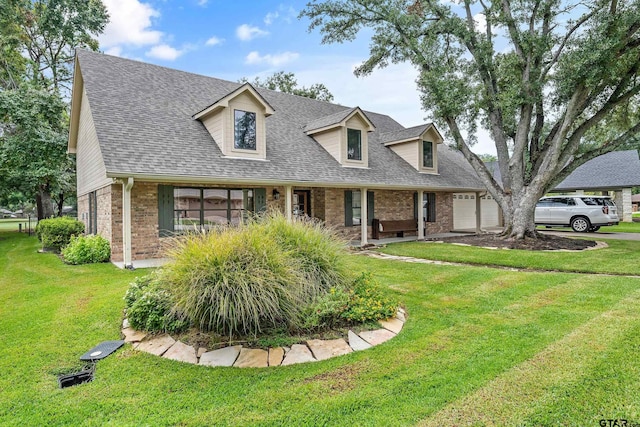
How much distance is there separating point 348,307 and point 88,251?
786cm

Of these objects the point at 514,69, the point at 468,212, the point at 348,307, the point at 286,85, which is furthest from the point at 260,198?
the point at 286,85

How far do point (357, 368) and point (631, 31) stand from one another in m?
12.2

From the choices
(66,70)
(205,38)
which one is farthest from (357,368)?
(66,70)

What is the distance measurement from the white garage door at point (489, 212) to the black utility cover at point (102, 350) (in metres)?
19.4

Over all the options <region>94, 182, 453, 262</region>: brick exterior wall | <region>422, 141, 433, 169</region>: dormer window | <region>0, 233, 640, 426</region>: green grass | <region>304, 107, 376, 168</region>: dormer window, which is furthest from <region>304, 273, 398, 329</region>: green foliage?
<region>422, 141, 433, 169</region>: dormer window

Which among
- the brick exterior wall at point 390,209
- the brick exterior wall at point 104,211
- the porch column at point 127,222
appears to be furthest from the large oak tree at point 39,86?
the brick exterior wall at point 390,209

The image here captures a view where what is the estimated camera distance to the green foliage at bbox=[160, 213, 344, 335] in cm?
365

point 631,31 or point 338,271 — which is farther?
point 631,31

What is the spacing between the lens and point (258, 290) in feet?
12.2

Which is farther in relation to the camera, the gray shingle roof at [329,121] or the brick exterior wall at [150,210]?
the gray shingle roof at [329,121]

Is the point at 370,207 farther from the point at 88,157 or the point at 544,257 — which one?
the point at 88,157

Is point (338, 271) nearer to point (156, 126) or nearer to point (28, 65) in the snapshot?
point (156, 126)

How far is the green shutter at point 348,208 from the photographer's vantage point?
13250 mm

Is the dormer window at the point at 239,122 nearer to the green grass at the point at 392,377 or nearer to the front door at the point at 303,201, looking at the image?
the front door at the point at 303,201
